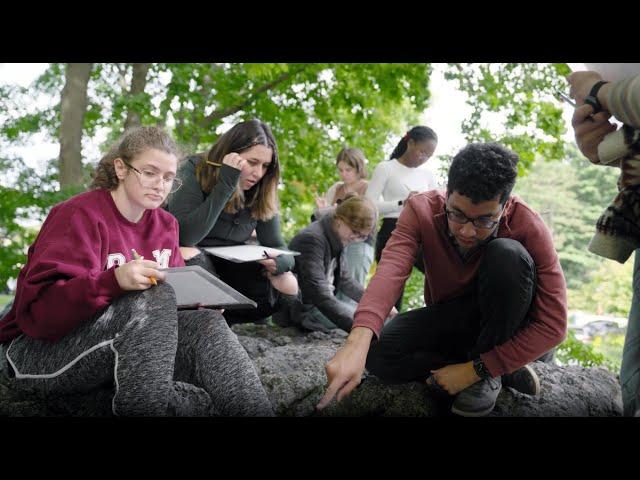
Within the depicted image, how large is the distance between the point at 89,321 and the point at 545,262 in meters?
1.01

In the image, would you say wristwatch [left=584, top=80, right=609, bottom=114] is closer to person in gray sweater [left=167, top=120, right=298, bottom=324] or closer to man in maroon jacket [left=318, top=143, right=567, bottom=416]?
man in maroon jacket [left=318, top=143, right=567, bottom=416]

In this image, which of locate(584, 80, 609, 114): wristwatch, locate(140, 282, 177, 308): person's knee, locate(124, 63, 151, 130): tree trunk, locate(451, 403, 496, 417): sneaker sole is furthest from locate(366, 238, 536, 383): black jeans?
locate(124, 63, 151, 130): tree trunk

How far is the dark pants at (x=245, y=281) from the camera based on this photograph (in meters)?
2.25

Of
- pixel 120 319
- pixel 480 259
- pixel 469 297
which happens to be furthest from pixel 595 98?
pixel 120 319

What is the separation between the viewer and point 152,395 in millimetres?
1190

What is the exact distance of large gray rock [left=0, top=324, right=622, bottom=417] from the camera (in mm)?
1322

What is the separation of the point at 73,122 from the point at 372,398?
282cm

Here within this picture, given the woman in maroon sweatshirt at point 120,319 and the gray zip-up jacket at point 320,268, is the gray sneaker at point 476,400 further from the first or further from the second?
the gray zip-up jacket at point 320,268

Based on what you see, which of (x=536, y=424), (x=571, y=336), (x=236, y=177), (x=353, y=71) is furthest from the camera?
(x=571, y=336)

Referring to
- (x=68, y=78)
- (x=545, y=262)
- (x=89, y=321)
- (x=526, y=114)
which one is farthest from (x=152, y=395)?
(x=526, y=114)

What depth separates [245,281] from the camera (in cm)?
230

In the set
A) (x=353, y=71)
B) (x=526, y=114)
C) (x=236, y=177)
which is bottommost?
(x=236, y=177)

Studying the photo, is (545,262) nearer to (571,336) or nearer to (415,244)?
(415,244)

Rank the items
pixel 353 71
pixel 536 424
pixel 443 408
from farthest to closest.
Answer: pixel 353 71 < pixel 443 408 < pixel 536 424
